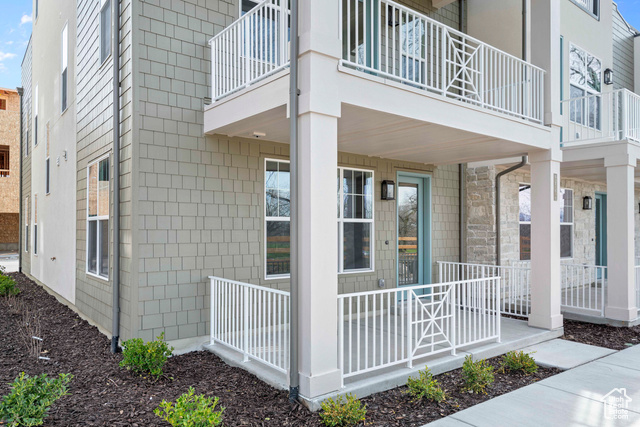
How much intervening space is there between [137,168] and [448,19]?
6670 mm

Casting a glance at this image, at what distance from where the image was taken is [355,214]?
7023 mm

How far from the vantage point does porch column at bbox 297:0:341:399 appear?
3.70 m

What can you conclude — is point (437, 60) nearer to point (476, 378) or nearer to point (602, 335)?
point (476, 378)

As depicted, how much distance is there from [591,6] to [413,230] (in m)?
7.51

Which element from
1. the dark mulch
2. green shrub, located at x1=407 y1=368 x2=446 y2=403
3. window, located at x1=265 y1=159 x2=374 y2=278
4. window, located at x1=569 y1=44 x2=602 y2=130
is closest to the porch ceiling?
window, located at x1=265 y1=159 x2=374 y2=278

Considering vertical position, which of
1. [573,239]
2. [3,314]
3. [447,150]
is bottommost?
[3,314]

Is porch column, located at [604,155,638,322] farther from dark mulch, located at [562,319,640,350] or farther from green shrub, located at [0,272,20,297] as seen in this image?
green shrub, located at [0,272,20,297]

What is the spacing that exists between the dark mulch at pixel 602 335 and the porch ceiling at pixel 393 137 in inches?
110

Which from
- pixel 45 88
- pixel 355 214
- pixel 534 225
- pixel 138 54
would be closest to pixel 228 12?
pixel 138 54

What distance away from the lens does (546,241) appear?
247 inches

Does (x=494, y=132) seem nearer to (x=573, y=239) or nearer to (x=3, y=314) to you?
(x=573, y=239)

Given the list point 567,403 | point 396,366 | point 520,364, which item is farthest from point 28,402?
point 520,364

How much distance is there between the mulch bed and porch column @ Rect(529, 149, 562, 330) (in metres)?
1.66

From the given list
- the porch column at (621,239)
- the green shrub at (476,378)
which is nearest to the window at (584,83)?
the porch column at (621,239)
